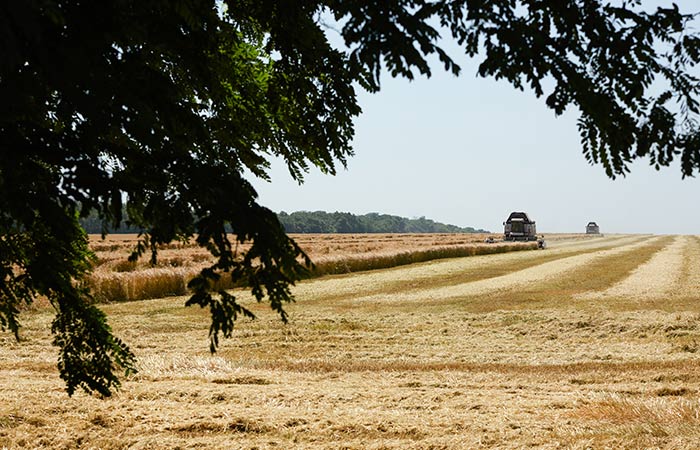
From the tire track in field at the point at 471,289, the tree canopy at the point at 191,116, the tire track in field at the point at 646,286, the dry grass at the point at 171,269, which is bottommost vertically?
the tire track in field at the point at 646,286

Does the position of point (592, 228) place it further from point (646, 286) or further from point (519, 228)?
point (646, 286)

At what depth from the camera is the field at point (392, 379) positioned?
463 cm

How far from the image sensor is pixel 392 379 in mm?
7141

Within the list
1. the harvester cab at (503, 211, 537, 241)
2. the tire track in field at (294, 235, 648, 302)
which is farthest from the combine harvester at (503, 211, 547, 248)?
the tire track in field at (294, 235, 648, 302)

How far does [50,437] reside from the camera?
4590mm

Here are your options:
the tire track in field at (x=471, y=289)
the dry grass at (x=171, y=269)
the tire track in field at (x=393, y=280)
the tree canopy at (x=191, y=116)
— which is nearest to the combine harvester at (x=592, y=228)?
the dry grass at (x=171, y=269)

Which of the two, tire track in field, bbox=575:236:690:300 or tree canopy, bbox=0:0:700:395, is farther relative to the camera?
tire track in field, bbox=575:236:690:300

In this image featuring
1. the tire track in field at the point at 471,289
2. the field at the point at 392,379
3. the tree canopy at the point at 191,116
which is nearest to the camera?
the tree canopy at the point at 191,116

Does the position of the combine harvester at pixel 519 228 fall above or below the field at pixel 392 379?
above

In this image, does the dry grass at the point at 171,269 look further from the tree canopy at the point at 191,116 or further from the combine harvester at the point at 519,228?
the combine harvester at the point at 519,228

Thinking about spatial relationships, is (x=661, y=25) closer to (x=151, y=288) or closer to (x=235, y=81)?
(x=235, y=81)

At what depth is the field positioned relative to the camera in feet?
15.2

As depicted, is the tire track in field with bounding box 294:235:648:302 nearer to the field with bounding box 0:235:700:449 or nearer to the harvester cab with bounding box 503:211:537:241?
the field with bounding box 0:235:700:449

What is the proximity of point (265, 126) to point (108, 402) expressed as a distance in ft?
10.3
